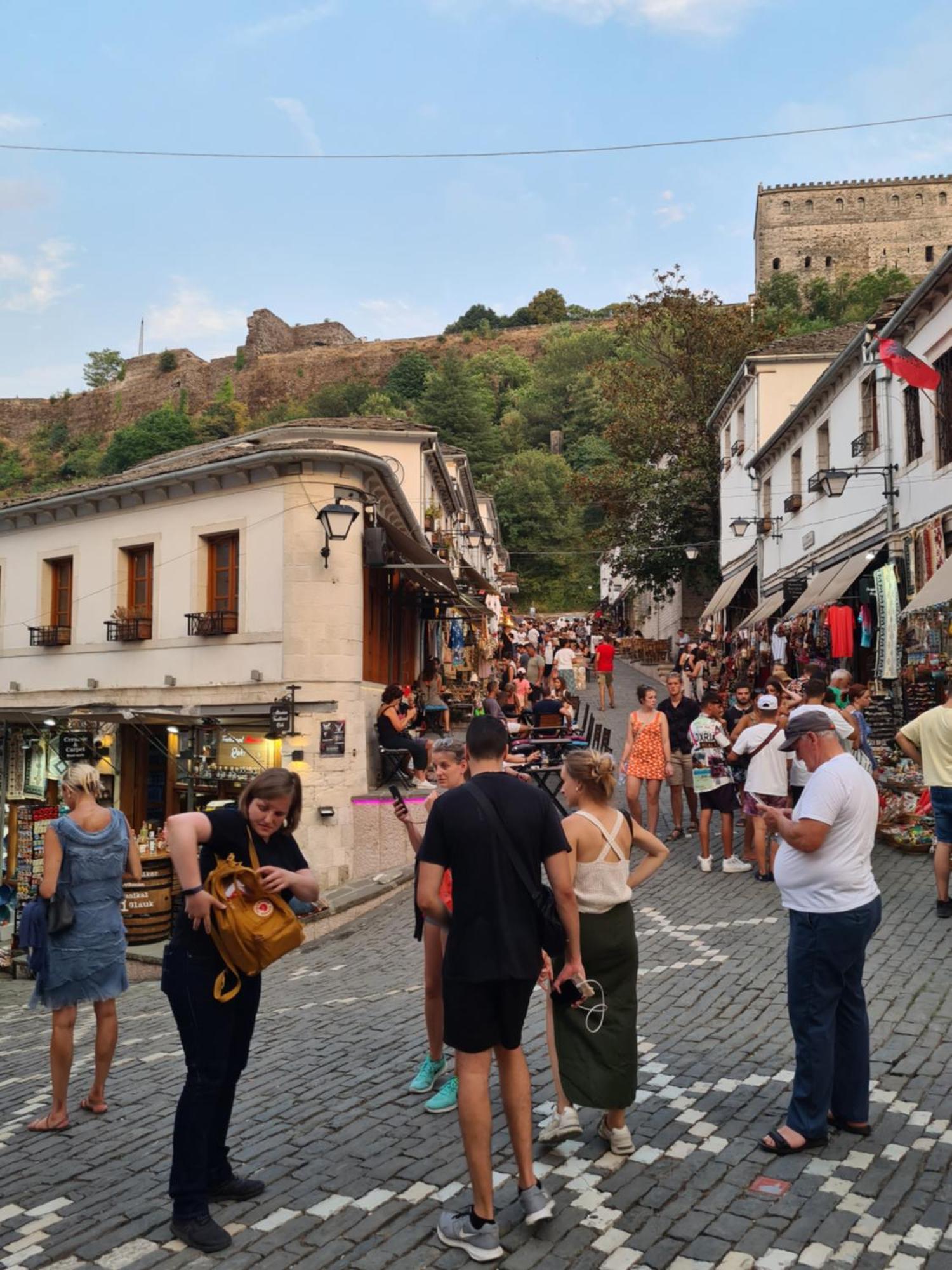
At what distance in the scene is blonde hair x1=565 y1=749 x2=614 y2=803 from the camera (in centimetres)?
443

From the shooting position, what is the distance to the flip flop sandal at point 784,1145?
13.8ft

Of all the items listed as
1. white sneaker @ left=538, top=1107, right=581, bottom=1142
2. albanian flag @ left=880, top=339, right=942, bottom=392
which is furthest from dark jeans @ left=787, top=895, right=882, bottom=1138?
albanian flag @ left=880, top=339, right=942, bottom=392

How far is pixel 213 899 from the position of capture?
3.72 m

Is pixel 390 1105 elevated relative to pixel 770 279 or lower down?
lower down

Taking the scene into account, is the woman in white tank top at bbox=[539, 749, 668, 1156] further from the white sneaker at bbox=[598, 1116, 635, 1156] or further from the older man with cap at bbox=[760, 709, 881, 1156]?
the older man with cap at bbox=[760, 709, 881, 1156]

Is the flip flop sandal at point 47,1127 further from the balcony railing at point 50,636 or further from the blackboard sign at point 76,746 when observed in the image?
the balcony railing at point 50,636

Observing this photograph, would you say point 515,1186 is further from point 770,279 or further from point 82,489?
point 770,279

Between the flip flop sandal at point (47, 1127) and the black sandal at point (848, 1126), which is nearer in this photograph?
the black sandal at point (848, 1126)

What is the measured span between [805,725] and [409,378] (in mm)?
86919

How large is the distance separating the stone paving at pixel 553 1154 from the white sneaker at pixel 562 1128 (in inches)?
3.1

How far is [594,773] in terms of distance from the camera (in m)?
4.43

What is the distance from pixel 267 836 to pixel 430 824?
2.25ft

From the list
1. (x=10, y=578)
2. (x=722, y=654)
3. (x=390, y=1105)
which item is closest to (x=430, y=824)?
(x=390, y=1105)

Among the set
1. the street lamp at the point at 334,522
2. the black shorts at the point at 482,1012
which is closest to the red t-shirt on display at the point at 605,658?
the street lamp at the point at 334,522
